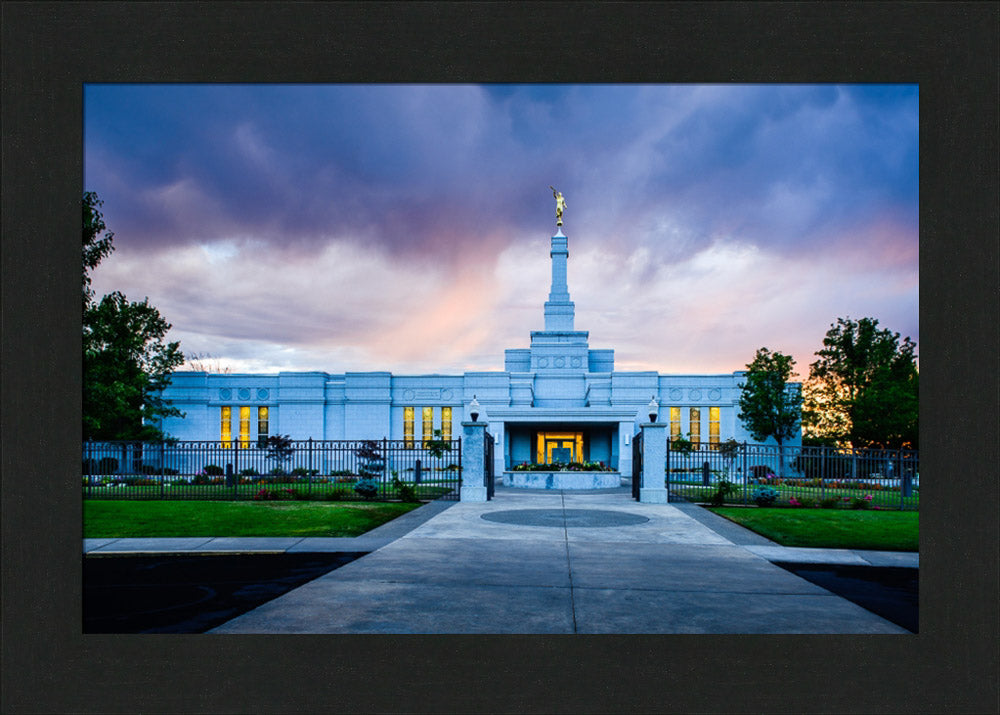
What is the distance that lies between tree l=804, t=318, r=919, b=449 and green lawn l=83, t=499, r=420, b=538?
41597mm

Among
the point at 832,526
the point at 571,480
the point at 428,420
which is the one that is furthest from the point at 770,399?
the point at 832,526

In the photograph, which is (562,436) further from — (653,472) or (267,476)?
(653,472)

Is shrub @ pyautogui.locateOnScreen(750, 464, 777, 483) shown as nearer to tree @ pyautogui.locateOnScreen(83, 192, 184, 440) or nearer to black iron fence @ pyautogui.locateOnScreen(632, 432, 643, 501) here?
black iron fence @ pyautogui.locateOnScreen(632, 432, 643, 501)

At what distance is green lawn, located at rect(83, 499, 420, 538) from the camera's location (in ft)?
48.4

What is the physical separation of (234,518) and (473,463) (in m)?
8.08

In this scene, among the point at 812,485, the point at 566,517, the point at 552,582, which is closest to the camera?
the point at 552,582

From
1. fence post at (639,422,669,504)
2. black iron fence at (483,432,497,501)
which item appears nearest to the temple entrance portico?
black iron fence at (483,432,497,501)

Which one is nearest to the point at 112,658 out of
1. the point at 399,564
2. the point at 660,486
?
the point at 399,564

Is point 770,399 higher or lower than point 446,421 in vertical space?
higher

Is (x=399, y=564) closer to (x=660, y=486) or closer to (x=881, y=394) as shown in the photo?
(x=660, y=486)

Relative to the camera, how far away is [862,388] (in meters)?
53.9

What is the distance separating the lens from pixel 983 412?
489cm

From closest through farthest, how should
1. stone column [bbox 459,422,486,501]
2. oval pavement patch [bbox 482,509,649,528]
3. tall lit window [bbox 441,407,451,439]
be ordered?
oval pavement patch [bbox 482,509,649,528] → stone column [bbox 459,422,486,501] → tall lit window [bbox 441,407,451,439]

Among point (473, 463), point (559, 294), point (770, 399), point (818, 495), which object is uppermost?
point (559, 294)
